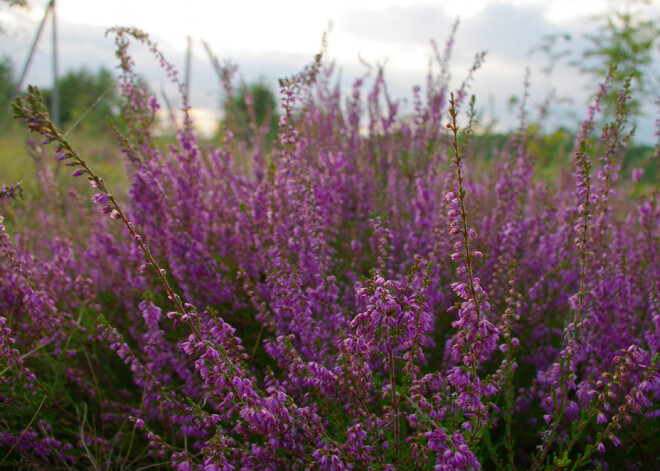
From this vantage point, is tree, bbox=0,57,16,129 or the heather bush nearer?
the heather bush

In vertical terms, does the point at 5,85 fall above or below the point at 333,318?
above

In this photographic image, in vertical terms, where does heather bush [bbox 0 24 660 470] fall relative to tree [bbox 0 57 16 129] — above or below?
below

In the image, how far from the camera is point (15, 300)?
2.66 metres

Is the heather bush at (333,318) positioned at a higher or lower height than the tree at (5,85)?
lower

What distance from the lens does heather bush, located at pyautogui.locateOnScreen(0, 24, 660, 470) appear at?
149 cm

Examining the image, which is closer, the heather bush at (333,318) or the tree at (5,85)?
the heather bush at (333,318)

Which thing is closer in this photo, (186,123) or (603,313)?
(603,313)

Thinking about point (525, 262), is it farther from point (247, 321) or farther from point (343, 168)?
point (247, 321)

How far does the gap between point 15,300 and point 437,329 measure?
2489mm

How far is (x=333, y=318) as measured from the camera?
2.19 meters

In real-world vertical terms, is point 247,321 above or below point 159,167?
below

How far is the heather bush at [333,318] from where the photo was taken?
1.49m

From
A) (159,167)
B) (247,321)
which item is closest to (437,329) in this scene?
(247,321)

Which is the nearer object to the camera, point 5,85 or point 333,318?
point 333,318
